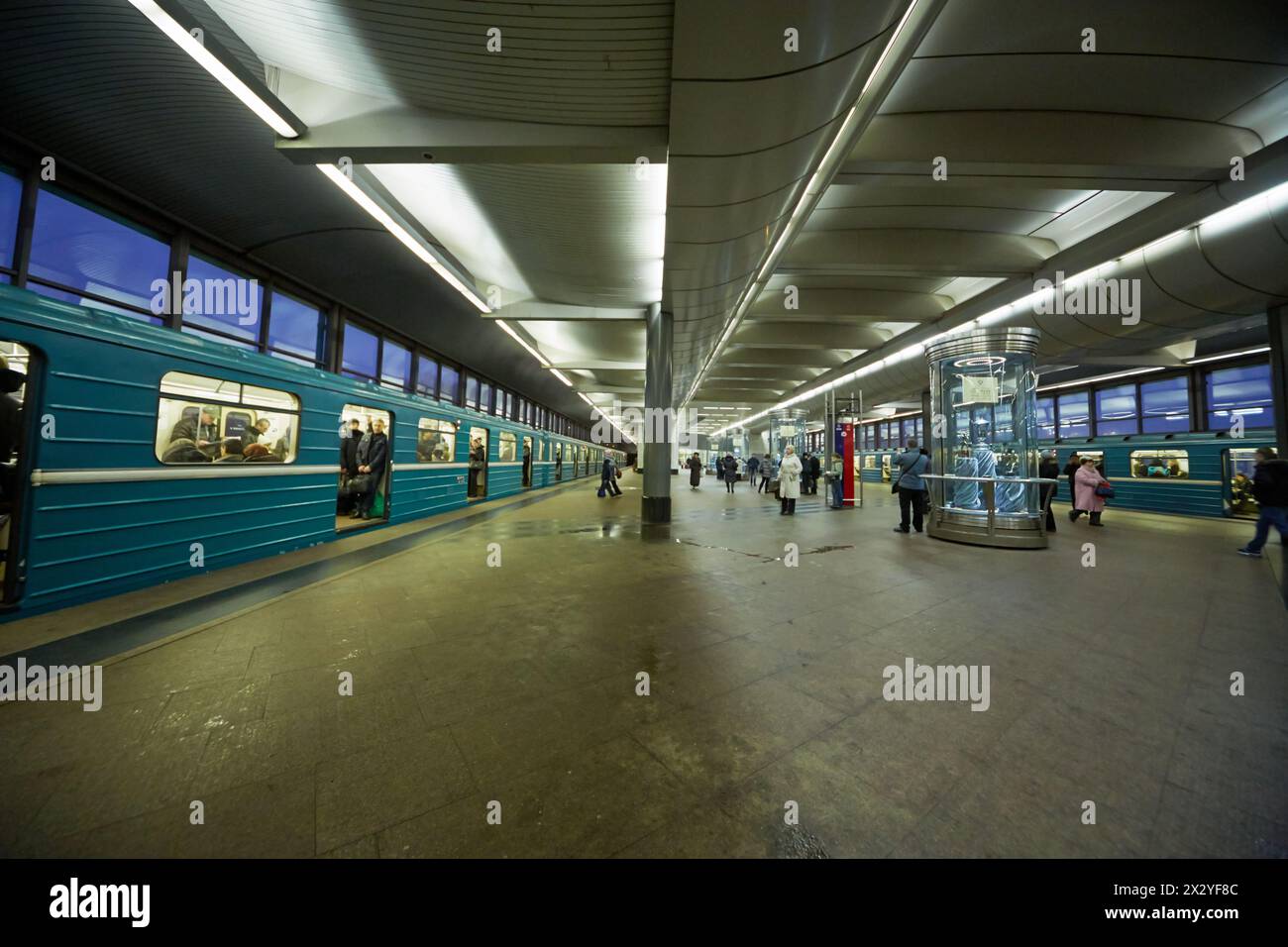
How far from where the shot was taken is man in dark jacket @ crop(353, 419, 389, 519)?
7.23 m

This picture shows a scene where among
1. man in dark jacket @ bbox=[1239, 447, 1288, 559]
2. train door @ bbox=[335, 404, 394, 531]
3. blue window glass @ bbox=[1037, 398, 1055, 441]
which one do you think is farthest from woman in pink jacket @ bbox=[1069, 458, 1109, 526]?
train door @ bbox=[335, 404, 394, 531]

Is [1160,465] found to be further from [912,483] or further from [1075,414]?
[912,483]

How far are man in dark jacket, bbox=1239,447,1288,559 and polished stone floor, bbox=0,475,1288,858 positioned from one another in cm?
393

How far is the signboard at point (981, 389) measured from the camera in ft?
22.8

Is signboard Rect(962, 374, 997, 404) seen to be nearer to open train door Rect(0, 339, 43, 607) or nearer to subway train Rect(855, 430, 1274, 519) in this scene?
subway train Rect(855, 430, 1274, 519)

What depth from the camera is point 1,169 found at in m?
4.93

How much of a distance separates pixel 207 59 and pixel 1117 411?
2532cm

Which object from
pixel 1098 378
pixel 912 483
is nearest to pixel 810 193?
pixel 912 483

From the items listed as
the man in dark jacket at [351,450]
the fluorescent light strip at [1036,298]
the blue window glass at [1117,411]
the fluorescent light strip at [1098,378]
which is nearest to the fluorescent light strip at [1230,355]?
the fluorescent light strip at [1036,298]

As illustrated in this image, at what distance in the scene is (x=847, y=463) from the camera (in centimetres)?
1212

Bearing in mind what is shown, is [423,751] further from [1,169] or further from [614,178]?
[1,169]

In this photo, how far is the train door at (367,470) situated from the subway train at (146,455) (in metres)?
0.83
